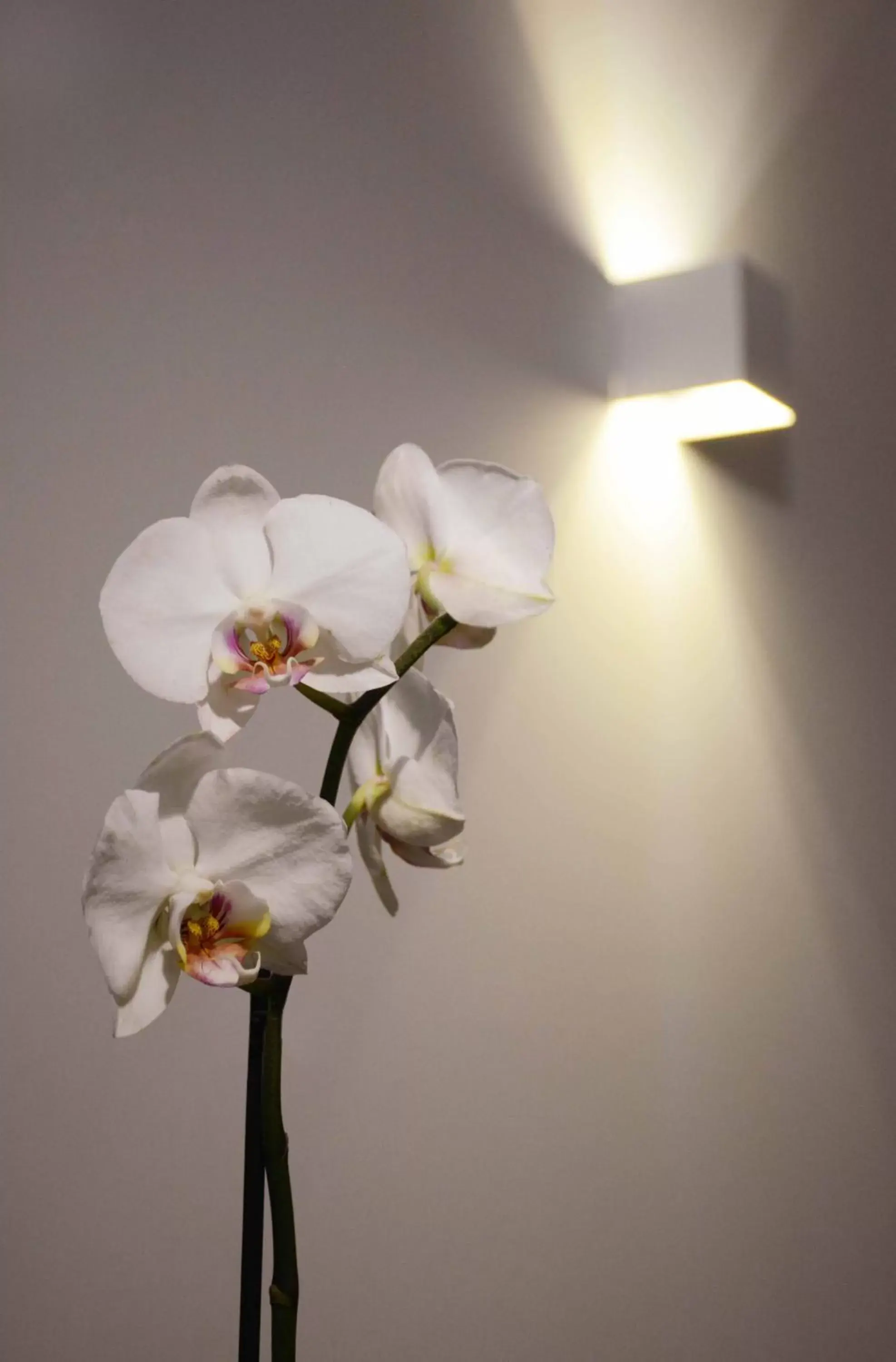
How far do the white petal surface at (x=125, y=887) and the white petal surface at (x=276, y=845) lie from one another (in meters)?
0.02

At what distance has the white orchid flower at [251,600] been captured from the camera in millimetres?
538

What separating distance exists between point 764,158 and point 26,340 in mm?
984

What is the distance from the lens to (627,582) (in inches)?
62.6

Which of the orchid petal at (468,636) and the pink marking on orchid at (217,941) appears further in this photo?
the orchid petal at (468,636)

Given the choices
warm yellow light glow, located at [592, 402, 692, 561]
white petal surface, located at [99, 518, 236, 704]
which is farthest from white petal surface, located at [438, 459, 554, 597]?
warm yellow light glow, located at [592, 402, 692, 561]

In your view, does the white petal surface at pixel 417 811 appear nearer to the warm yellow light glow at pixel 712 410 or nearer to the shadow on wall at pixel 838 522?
the warm yellow light glow at pixel 712 410

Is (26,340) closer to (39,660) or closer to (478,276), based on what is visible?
(39,660)

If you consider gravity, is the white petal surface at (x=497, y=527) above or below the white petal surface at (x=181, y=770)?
above

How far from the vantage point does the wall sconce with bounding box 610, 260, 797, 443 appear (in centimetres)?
152

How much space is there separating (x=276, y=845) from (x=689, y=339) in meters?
1.16

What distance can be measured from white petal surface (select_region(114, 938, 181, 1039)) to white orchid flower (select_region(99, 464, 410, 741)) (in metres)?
0.09

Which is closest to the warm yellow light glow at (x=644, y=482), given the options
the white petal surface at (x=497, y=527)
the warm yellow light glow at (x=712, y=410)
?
the warm yellow light glow at (x=712, y=410)

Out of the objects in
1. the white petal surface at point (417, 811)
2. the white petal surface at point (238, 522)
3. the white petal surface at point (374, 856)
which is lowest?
the white petal surface at point (374, 856)

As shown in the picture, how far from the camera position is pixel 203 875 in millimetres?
521
